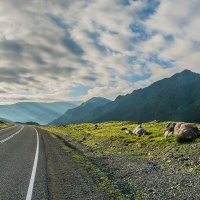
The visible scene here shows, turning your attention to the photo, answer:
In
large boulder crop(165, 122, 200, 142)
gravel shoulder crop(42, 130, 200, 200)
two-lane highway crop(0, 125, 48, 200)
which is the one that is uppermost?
large boulder crop(165, 122, 200, 142)

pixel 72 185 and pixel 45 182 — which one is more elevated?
pixel 45 182

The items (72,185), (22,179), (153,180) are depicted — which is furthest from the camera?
(153,180)

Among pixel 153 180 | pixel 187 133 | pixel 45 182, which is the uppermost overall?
pixel 187 133

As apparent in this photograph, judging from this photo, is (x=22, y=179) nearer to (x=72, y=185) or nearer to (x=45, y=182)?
(x=45, y=182)

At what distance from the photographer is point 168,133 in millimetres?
41656

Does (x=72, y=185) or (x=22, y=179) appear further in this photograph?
(x=22, y=179)

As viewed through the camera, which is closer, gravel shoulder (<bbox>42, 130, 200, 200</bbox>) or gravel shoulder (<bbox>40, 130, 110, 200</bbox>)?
gravel shoulder (<bbox>40, 130, 110, 200</bbox>)

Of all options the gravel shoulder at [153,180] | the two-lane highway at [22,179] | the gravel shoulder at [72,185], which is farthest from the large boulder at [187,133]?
the two-lane highway at [22,179]

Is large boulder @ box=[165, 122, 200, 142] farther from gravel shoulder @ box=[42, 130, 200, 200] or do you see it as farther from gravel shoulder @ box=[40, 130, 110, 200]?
gravel shoulder @ box=[40, 130, 110, 200]

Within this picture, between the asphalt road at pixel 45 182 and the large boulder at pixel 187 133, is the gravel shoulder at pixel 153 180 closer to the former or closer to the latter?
the asphalt road at pixel 45 182

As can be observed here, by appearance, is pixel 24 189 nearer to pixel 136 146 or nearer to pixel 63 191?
pixel 63 191

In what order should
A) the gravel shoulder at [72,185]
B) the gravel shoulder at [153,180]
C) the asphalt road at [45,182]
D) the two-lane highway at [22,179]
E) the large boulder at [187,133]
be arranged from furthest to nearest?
the large boulder at [187,133] < the gravel shoulder at [153,180] < the gravel shoulder at [72,185] < the asphalt road at [45,182] < the two-lane highway at [22,179]

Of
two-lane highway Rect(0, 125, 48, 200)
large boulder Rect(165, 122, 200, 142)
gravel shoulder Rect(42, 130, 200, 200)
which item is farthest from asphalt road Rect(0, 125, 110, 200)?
large boulder Rect(165, 122, 200, 142)

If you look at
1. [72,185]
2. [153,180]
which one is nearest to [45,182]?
[72,185]
